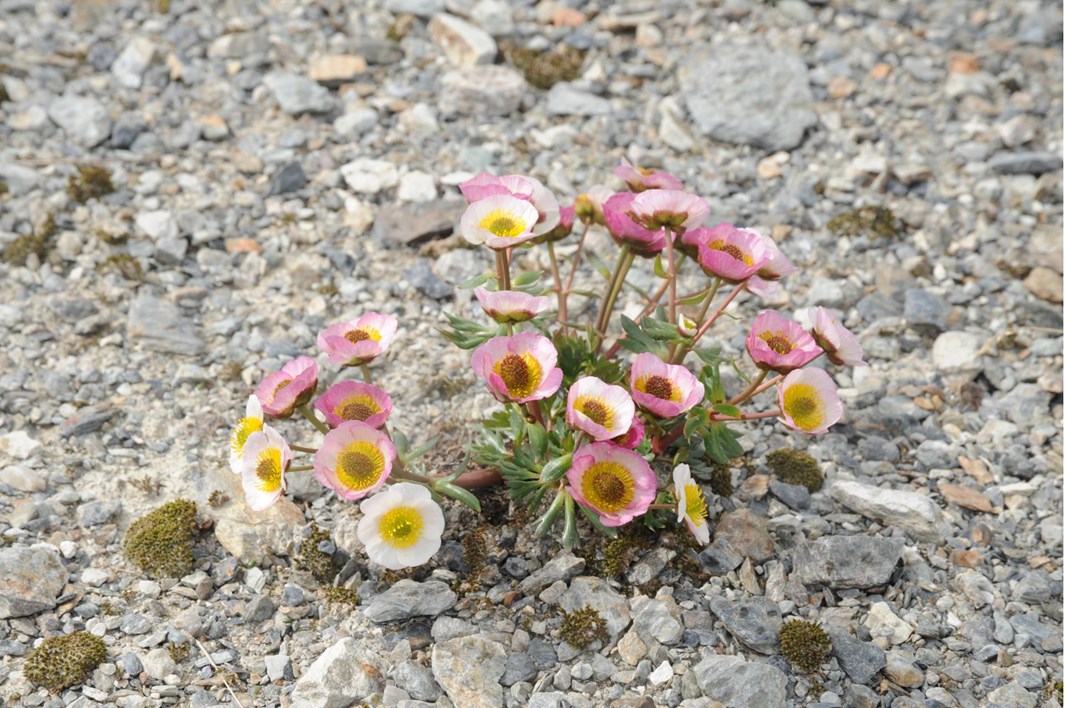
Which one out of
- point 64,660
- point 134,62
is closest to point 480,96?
point 134,62

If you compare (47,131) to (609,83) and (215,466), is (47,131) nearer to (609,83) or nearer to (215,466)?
(215,466)

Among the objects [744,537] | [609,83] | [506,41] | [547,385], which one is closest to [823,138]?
[609,83]

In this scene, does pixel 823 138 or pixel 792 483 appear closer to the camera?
pixel 792 483

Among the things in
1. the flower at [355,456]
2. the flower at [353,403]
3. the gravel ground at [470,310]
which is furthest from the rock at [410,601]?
the flower at [353,403]

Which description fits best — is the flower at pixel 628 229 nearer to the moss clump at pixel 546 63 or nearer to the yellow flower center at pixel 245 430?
the yellow flower center at pixel 245 430

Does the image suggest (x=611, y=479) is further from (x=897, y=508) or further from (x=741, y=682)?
(x=897, y=508)

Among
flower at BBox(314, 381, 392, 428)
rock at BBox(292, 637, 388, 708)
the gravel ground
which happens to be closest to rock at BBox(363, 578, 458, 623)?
the gravel ground
